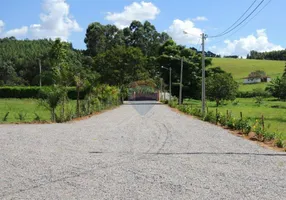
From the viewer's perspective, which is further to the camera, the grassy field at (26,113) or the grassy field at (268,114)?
the grassy field at (26,113)

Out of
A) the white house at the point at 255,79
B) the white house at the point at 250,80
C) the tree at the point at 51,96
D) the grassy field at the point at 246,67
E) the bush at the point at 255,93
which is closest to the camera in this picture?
the tree at the point at 51,96

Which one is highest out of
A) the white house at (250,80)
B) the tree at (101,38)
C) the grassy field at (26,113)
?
the tree at (101,38)

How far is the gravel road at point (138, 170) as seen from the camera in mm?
6777

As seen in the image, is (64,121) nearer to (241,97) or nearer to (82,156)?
(82,156)

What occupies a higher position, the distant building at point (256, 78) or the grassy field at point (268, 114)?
the distant building at point (256, 78)

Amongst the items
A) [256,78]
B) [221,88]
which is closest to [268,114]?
[221,88]

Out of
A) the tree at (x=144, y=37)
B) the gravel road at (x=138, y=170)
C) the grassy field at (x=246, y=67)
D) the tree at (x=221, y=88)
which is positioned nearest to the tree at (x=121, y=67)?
the tree at (x=221, y=88)

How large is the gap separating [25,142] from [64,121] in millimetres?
11018

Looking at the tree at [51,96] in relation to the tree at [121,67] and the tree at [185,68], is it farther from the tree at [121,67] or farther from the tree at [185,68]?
the tree at [121,67]

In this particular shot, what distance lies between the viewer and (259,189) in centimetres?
707

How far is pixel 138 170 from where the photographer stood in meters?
8.70

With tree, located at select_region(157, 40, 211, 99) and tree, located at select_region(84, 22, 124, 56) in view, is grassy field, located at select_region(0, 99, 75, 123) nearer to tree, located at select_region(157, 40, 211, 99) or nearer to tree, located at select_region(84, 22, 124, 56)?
tree, located at select_region(157, 40, 211, 99)

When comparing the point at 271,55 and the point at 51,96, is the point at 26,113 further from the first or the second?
the point at 271,55

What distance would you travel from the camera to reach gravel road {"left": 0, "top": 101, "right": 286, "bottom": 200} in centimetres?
678
